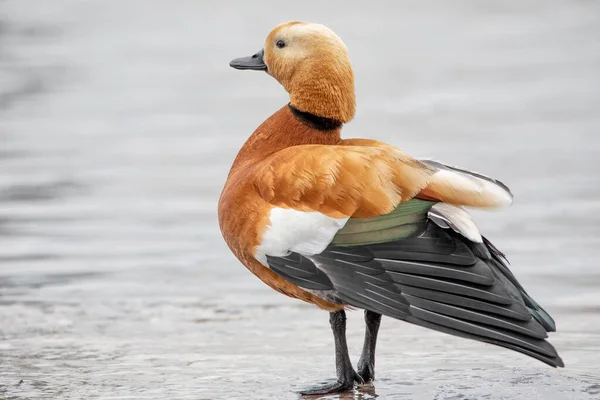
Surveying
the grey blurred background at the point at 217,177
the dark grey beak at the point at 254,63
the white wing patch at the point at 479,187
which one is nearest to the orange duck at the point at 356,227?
the white wing patch at the point at 479,187

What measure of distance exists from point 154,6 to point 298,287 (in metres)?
15.0

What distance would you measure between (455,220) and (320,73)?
1106mm

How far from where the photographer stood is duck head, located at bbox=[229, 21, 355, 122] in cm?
548

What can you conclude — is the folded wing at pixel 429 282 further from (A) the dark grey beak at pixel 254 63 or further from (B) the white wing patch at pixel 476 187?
(A) the dark grey beak at pixel 254 63

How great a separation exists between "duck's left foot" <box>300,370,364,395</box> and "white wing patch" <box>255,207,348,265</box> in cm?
64

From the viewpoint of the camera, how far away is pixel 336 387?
5.29m

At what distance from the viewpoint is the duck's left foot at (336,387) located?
207 inches

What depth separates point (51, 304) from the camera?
7.46m

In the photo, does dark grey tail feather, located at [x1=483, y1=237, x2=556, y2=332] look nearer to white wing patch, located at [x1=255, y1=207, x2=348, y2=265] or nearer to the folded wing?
the folded wing

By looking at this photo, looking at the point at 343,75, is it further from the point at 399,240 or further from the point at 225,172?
the point at 225,172

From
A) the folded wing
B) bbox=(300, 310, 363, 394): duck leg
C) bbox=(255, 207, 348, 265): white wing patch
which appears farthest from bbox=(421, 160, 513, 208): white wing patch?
bbox=(300, 310, 363, 394): duck leg

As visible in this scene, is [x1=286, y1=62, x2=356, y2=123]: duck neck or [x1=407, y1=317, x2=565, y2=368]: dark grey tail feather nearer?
[x1=407, y1=317, x2=565, y2=368]: dark grey tail feather

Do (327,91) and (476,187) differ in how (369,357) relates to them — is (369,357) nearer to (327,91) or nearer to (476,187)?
(476,187)

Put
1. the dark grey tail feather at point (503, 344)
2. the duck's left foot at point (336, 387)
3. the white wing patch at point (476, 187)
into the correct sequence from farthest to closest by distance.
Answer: the duck's left foot at point (336, 387), the white wing patch at point (476, 187), the dark grey tail feather at point (503, 344)
